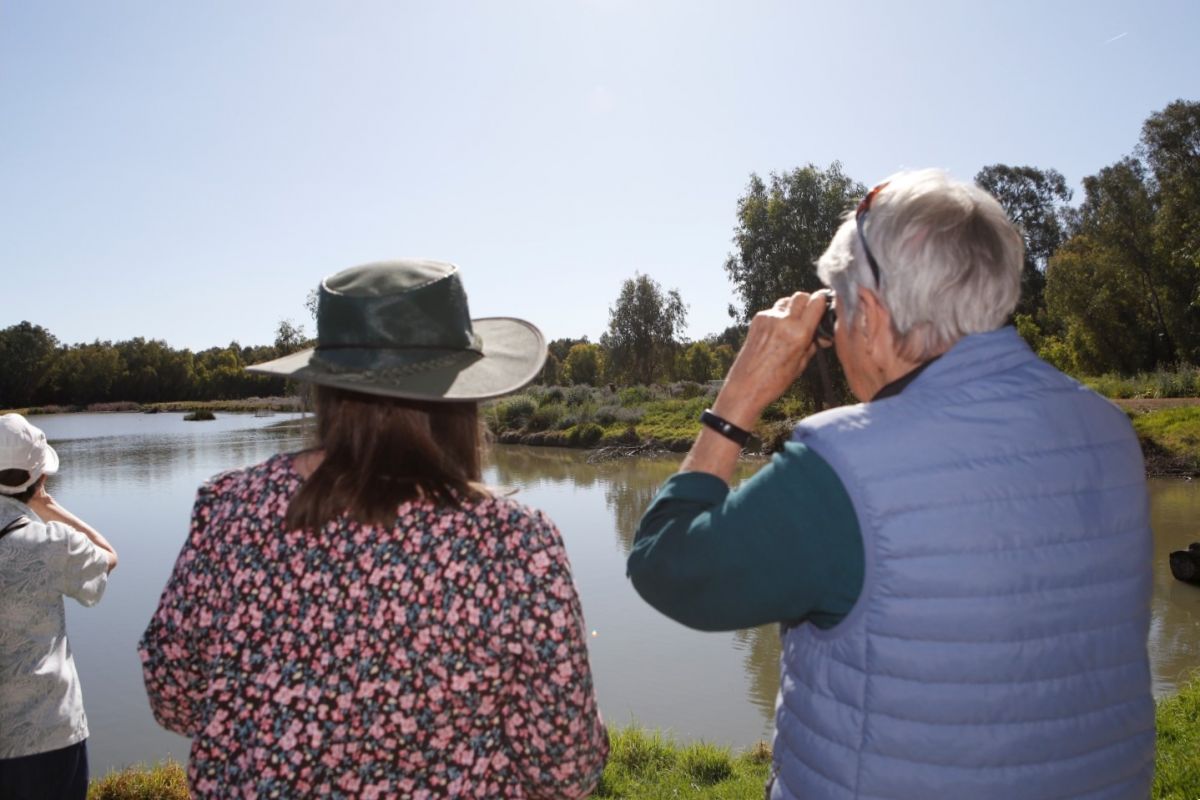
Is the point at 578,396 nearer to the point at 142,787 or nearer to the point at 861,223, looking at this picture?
the point at 142,787

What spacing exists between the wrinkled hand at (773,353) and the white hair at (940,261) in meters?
0.11

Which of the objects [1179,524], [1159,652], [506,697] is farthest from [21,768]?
[1179,524]

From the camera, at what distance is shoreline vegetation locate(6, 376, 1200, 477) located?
14.5 metres

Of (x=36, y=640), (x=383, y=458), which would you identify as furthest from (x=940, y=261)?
(x=36, y=640)

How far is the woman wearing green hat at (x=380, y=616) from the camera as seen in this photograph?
3.67 ft

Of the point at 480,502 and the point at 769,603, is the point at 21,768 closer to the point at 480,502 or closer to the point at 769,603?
the point at 480,502

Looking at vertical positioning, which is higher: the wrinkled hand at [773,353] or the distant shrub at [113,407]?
the wrinkled hand at [773,353]

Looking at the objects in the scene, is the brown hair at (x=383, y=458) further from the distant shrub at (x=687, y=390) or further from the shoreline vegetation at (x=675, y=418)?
the distant shrub at (x=687, y=390)

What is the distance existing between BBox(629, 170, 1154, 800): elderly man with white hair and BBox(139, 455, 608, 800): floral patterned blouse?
0.17m

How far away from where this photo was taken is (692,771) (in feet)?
13.5

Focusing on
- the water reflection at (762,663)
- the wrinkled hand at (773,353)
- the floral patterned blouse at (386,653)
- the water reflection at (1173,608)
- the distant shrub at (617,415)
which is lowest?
the water reflection at (1173,608)

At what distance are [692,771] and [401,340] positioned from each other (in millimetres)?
3449

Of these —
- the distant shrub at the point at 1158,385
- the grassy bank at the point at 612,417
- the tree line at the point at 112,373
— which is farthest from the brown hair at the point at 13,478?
the tree line at the point at 112,373

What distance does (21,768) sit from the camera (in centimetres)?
220
